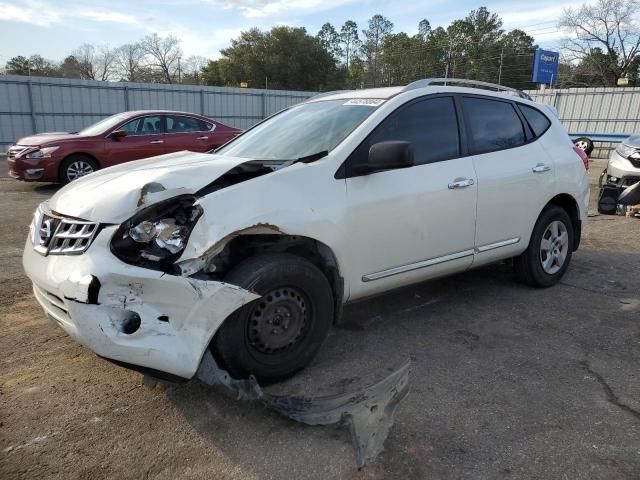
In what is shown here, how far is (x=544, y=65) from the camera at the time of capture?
35.1 meters

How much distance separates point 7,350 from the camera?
351 cm

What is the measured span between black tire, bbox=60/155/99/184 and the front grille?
24.6ft

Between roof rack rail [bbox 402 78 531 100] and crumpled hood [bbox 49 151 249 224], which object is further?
roof rack rail [bbox 402 78 531 100]

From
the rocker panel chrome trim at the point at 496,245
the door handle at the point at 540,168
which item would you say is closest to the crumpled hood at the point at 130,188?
the rocker panel chrome trim at the point at 496,245

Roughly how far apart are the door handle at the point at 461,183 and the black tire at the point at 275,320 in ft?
4.35

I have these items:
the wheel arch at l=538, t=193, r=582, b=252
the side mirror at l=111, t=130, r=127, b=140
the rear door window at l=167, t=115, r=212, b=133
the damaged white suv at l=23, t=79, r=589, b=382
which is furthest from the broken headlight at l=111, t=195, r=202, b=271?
the rear door window at l=167, t=115, r=212, b=133

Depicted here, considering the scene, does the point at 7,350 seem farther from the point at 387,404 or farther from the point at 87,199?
the point at 387,404

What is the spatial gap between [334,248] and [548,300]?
2.48 meters

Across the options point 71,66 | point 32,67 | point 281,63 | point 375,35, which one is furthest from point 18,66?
point 375,35

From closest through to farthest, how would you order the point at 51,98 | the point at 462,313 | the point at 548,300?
the point at 462,313, the point at 548,300, the point at 51,98

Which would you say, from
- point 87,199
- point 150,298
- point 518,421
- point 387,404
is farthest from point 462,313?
point 87,199

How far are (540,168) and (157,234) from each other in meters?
3.39

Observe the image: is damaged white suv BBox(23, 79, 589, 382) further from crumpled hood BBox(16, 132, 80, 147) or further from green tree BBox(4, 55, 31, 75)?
green tree BBox(4, 55, 31, 75)

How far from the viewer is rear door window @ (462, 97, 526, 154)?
4098 mm
